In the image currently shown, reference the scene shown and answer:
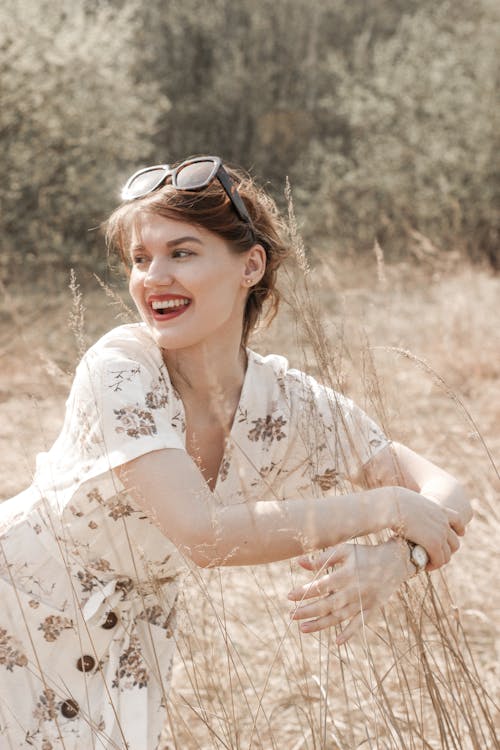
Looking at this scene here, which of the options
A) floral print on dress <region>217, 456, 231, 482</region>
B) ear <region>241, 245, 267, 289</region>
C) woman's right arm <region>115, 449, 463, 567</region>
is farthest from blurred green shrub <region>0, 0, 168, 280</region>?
woman's right arm <region>115, 449, 463, 567</region>

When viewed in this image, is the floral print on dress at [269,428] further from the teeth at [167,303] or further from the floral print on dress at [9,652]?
the floral print on dress at [9,652]

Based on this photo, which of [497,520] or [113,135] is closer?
[497,520]

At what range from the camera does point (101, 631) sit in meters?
1.64

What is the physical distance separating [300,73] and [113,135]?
6140 millimetres

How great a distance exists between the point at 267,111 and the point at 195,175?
495 inches

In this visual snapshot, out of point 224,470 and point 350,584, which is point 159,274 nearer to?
point 224,470

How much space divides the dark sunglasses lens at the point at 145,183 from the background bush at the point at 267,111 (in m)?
4.13

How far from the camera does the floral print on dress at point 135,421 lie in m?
1.42

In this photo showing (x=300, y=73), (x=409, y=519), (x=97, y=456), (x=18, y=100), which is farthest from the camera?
(x=300, y=73)

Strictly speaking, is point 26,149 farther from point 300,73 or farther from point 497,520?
point 300,73

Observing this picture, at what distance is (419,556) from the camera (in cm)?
140

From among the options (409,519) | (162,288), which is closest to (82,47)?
(162,288)

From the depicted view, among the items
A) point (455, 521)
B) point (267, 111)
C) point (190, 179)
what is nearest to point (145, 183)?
point (190, 179)

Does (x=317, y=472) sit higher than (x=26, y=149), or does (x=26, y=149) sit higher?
(x=26, y=149)
